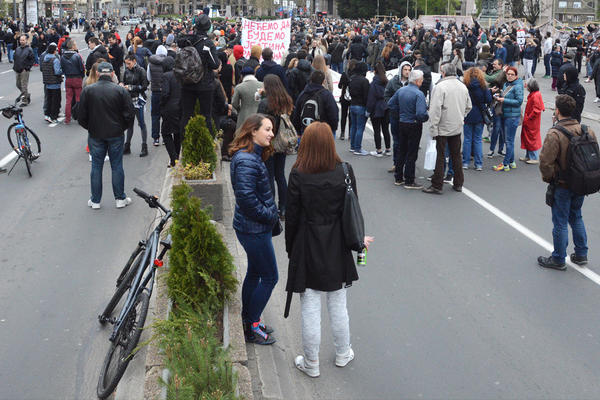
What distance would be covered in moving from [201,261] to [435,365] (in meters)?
2.01

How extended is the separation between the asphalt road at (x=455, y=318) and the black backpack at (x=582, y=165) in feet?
3.13

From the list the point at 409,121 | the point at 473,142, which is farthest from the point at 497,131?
the point at 409,121

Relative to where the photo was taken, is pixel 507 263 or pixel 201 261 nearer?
pixel 201 261

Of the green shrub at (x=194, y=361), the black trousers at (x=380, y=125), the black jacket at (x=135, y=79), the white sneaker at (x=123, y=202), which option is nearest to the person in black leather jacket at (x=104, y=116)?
the white sneaker at (x=123, y=202)

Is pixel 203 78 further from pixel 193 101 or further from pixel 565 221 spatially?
pixel 565 221

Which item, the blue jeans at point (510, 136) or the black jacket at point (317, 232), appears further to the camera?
the blue jeans at point (510, 136)

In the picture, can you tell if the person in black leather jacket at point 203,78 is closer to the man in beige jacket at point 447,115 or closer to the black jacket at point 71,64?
the man in beige jacket at point 447,115

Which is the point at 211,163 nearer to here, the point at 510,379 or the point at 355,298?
the point at 355,298

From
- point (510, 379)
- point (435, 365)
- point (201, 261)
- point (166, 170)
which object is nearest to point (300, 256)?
point (201, 261)

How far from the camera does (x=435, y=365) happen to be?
5.61m

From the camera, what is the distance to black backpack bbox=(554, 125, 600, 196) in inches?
286

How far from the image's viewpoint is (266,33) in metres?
17.9

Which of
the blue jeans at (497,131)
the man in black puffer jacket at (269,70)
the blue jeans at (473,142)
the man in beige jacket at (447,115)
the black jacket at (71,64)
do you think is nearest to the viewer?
the man in beige jacket at (447,115)

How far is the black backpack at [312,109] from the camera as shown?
10.2 meters
